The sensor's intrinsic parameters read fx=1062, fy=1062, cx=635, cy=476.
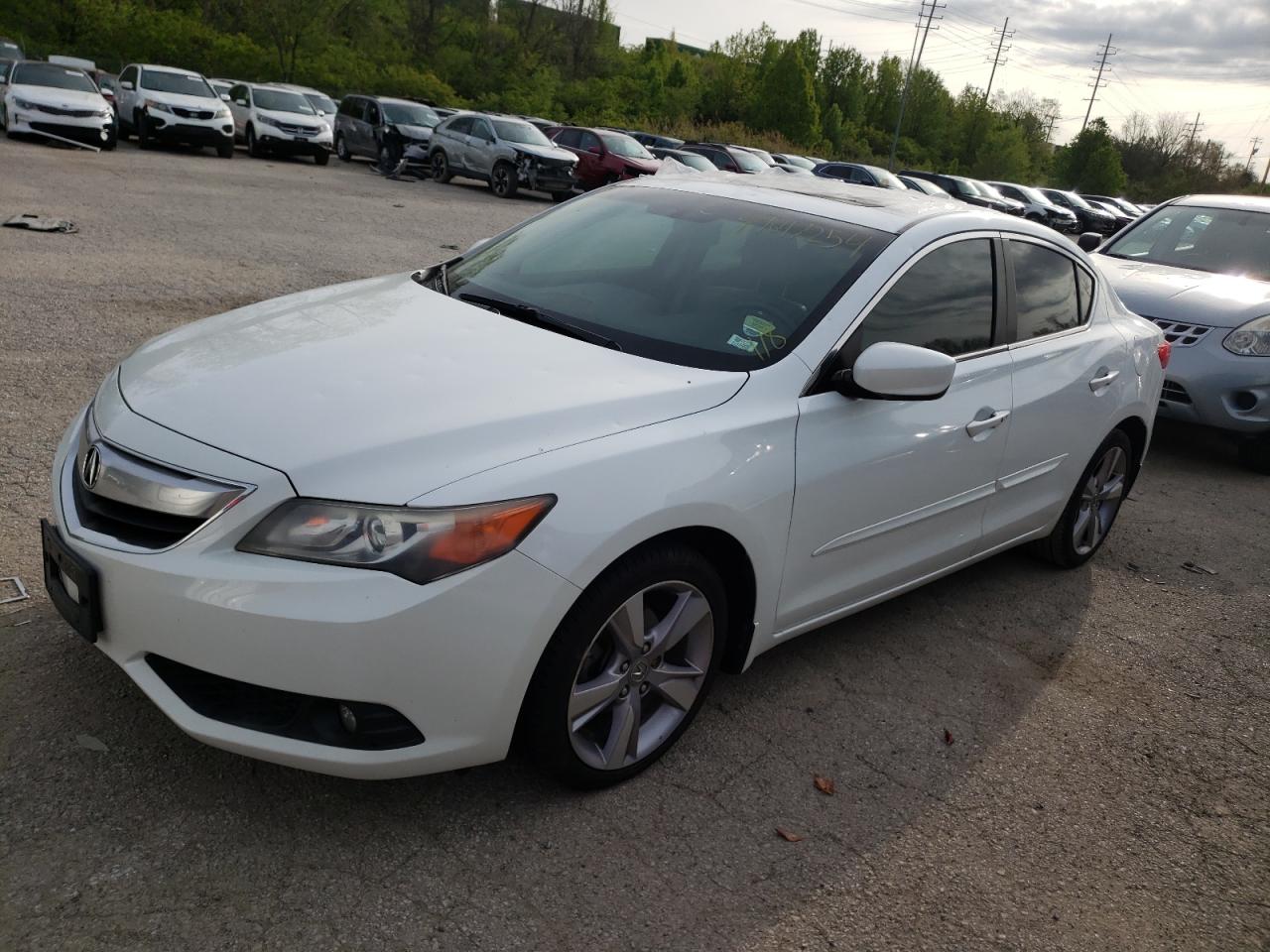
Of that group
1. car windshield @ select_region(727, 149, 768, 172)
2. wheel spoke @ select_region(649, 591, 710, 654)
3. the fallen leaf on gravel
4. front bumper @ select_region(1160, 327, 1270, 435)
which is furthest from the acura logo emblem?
car windshield @ select_region(727, 149, 768, 172)

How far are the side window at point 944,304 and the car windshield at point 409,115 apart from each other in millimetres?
23875

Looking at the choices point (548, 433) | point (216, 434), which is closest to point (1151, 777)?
point (548, 433)

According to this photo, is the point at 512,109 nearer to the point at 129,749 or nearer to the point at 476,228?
the point at 476,228

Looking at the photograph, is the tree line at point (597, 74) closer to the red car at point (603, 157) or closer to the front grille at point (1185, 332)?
the red car at point (603, 157)

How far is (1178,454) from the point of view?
787 centimetres

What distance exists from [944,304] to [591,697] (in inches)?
77.8

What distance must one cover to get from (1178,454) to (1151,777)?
5.08 m

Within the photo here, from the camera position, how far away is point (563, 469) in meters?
2.59

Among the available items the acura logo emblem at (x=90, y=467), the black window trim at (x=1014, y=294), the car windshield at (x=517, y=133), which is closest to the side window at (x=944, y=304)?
the black window trim at (x=1014, y=294)

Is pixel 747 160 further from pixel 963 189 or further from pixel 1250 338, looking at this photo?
pixel 1250 338

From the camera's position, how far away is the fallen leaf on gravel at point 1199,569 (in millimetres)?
5434

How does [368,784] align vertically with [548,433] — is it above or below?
below

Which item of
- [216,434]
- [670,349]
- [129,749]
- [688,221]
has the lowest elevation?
[129,749]

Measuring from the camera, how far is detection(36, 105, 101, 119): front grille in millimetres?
19625
